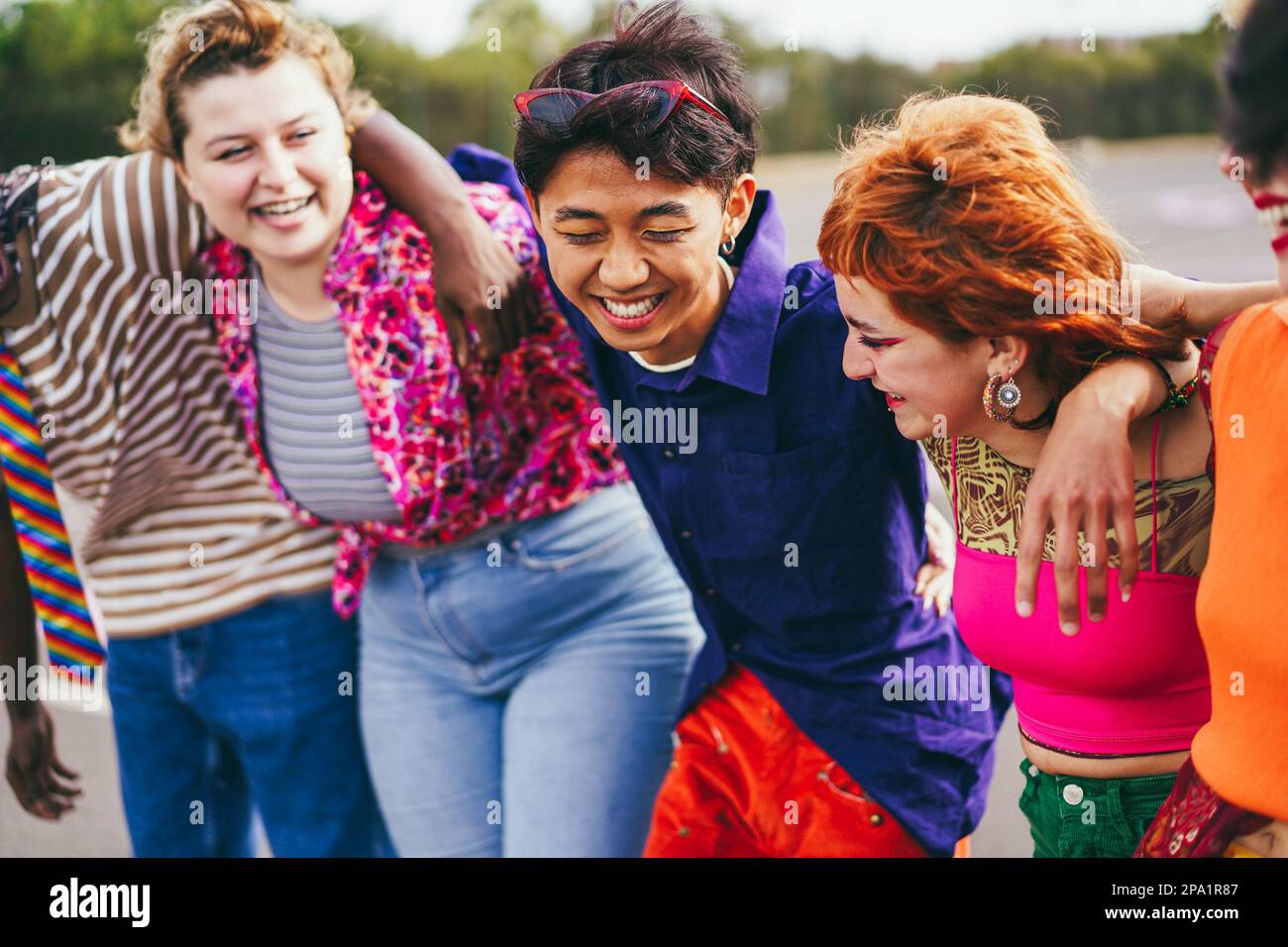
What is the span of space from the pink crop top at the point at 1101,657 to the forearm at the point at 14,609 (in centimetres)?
198

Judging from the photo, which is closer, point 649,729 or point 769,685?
point 769,685

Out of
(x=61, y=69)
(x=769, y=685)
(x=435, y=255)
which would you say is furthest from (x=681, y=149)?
(x=61, y=69)

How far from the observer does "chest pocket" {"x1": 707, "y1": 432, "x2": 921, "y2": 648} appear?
2301mm

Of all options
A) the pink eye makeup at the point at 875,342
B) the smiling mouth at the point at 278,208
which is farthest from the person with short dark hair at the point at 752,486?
the smiling mouth at the point at 278,208

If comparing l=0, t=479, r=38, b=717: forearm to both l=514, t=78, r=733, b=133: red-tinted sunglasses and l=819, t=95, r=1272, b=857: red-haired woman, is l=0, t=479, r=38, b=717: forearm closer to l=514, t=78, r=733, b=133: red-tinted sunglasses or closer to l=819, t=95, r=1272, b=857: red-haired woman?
l=514, t=78, r=733, b=133: red-tinted sunglasses

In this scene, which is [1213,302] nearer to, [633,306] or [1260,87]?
[1260,87]

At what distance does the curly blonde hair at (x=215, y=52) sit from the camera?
8.68 feet

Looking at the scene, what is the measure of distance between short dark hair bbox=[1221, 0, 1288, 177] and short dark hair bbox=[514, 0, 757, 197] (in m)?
0.82

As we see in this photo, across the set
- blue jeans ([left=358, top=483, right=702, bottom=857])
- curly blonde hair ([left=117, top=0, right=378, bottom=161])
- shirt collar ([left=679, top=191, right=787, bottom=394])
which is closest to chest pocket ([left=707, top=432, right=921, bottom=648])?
shirt collar ([left=679, top=191, right=787, bottom=394])

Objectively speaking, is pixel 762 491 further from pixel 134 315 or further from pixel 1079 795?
pixel 134 315

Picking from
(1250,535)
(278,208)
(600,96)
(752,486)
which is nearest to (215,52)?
(278,208)

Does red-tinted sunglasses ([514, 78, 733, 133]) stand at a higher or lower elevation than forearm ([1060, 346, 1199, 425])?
higher

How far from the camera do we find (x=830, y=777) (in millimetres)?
2367
